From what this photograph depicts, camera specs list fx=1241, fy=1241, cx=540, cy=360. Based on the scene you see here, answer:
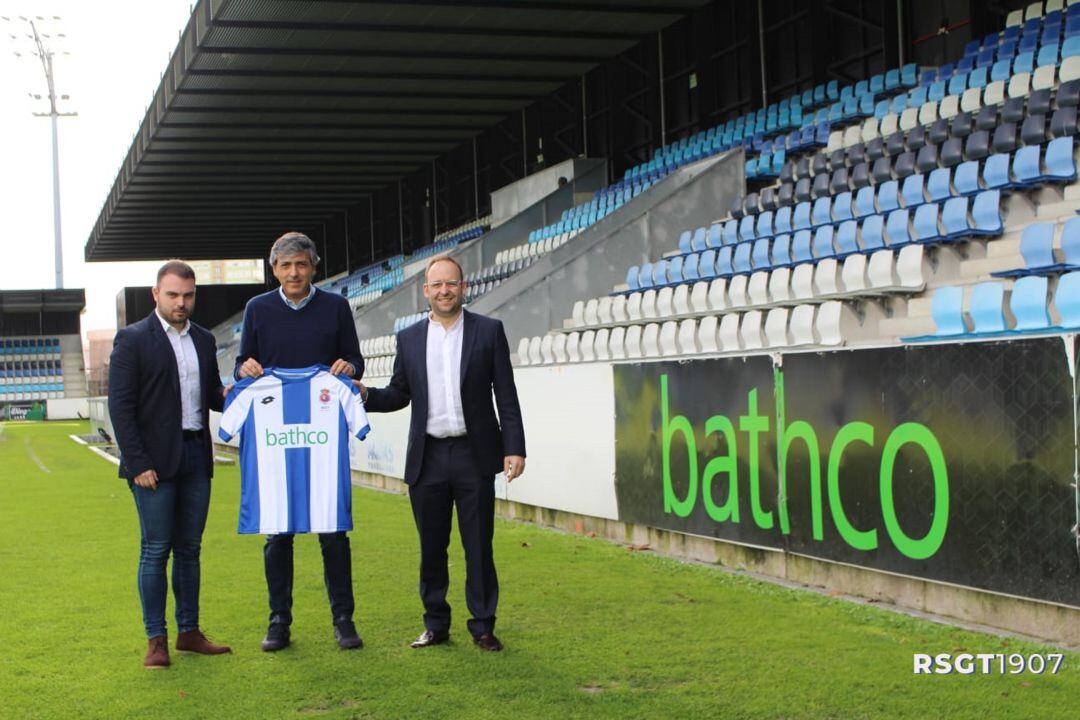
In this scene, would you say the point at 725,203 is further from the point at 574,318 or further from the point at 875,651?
the point at 875,651

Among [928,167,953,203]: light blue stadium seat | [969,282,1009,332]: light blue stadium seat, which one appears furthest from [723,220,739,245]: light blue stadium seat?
[969,282,1009,332]: light blue stadium seat

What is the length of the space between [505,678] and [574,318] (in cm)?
1032

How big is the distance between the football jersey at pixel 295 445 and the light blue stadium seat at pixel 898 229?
22.4 feet

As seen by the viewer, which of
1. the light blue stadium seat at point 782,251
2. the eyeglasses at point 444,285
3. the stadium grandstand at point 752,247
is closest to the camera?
the eyeglasses at point 444,285

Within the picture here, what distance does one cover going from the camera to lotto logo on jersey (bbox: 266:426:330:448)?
5.97 m

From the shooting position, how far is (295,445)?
5984mm

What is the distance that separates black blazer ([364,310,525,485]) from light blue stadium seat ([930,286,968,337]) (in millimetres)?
4037

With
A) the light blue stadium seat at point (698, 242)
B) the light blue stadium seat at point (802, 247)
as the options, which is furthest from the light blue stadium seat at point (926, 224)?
the light blue stadium seat at point (698, 242)

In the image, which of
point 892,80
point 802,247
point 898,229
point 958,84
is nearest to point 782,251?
point 802,247

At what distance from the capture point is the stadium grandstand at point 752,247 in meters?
6.26

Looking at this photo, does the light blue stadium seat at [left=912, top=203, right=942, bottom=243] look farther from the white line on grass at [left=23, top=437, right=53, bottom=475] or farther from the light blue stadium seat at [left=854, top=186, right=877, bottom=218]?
the white line on grass at [left=23, top=437, right=53, bottom=475]

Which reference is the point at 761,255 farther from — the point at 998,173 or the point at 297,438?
the point at 297,438

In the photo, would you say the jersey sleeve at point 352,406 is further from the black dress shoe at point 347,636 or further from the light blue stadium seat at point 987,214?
the light blue stadium seat at point 987,214

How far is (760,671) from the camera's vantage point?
5312 mm
